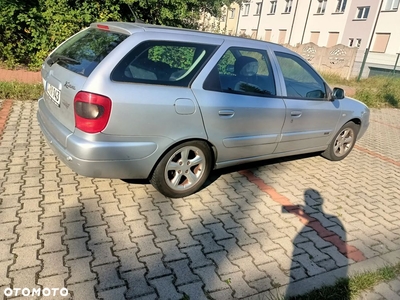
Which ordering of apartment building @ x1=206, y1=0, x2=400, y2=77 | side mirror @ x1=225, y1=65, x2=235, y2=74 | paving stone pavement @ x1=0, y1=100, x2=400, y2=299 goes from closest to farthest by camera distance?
paving stone pavement @ x1=0, y1=100, x2=400, y2=299 → side mirror @ x1=225, y1=65, x2=235, y2=74 → apartment building @ x1=206, y1=0, x2=400, y2=77

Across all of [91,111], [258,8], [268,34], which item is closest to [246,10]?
[258,8]

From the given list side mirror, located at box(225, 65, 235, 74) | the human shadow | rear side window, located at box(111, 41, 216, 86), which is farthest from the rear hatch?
the human shadow

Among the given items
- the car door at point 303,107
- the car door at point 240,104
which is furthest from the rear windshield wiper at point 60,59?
the car door at point 303,107

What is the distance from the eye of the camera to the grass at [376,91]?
40.0 feet

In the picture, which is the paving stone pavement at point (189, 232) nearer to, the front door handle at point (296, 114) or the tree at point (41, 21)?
the front door handle at point (296, 114)

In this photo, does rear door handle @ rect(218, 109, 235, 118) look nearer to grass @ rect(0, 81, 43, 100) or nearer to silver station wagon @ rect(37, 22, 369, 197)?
silver station wagon @ rect(37, 22, 369, 197)

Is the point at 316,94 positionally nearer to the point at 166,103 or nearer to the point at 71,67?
the point at 166,103

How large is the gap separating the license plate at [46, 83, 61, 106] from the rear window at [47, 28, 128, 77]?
246 millimetres

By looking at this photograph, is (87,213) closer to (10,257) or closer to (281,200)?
(10,257)

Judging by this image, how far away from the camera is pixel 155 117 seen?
2904 millimetres

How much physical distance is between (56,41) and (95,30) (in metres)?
6.23

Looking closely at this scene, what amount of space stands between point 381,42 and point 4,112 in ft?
95.8

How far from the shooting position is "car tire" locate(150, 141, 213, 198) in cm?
322

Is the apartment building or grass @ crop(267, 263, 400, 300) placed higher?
the apartment building
